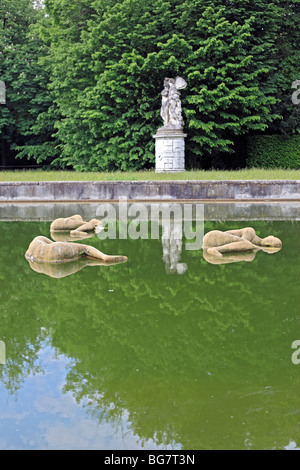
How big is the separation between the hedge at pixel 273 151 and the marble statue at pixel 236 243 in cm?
1825

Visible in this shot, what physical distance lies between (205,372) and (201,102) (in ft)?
72.5

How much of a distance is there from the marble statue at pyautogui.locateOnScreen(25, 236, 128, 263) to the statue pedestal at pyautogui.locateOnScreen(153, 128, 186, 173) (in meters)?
13.7

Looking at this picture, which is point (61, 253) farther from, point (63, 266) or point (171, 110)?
point (171, 110)

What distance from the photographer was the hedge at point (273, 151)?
85.8 ft

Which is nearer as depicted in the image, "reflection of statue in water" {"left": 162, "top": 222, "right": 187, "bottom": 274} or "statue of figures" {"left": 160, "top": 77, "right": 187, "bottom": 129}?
"reflection of statue in water" {"left": 162, "top": 222, "right": 187, "bottom": 274}

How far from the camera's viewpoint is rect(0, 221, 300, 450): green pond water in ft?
9.95

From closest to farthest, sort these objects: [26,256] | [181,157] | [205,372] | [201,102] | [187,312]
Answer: [205,372], [187,312], [26,256], [181,157], [201,102]

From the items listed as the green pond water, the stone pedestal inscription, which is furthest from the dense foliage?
the green pond water

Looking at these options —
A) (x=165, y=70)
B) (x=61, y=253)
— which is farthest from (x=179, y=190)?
(x=165, y=70)

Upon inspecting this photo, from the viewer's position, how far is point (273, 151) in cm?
2653

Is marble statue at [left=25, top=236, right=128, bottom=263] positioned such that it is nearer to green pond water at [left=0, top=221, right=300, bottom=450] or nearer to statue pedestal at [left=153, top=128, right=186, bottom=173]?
green pond water at [left=0, top=221, right=300, bottom=450]

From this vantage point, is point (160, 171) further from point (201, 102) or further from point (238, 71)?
point (238, 71)
